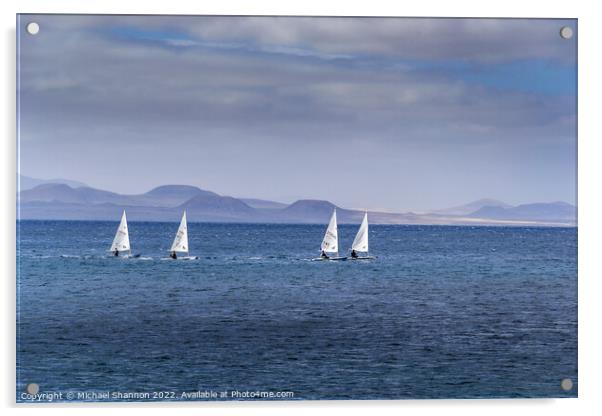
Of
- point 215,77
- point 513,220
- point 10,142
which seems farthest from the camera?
point 513,220

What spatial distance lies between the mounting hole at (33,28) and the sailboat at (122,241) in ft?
10.5

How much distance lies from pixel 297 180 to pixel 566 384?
4.66m

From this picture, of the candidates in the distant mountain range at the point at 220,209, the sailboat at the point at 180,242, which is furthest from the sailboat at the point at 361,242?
the sailboat at the point at 180,242

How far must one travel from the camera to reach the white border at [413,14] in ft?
39.8

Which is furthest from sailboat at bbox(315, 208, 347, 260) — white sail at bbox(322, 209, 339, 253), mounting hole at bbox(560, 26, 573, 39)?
mounting hole at bbox(560, 26, 573, 39)

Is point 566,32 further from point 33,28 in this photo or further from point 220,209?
point 33,28

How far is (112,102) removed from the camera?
512 inches

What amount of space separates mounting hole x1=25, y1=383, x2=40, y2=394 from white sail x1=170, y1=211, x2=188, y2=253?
4.36 meters

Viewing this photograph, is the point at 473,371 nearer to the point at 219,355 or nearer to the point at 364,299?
the point at 364,299

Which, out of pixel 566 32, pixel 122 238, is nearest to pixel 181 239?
pixel 122 238

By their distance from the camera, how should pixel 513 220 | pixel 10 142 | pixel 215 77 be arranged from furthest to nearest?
1. pixel 513 220
2. pixel 215 77
3. pixel 10 142

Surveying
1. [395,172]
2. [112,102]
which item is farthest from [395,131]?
[112,102]

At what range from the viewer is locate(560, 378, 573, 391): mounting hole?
41.1ft
